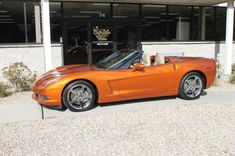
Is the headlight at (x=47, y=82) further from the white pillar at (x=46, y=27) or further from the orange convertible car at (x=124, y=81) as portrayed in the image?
the white pillar at (x=46, y=27)

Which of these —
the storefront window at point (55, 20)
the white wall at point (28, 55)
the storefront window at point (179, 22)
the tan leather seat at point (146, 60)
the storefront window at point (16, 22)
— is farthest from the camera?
the storefront window at point (179, 22)

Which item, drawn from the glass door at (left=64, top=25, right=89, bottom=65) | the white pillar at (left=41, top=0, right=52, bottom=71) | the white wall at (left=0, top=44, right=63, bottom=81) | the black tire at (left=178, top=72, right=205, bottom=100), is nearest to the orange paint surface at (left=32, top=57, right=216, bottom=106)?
the black tire at (left=178, top=72, right=205, bottom=100)

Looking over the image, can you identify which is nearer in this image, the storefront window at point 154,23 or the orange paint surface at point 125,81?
the orange paint surface at point 125,81

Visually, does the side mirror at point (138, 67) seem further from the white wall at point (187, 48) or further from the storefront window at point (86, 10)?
the white wall at point (187, 48)

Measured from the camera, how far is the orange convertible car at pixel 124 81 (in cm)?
596

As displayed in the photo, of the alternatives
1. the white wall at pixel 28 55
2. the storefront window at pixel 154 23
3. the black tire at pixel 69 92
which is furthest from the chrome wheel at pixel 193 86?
the white wall at pixel 28 55

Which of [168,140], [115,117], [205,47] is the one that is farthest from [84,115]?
[205,47]

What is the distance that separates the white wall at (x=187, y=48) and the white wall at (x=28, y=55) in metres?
3.59

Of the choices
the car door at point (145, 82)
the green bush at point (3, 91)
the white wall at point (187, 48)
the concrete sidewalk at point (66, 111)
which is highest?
the white wall at point (187, 48)

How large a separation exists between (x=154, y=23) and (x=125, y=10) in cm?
140

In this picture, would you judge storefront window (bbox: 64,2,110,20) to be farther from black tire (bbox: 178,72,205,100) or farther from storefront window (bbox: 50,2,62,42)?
black tire (bbox: 178,72,205,100)

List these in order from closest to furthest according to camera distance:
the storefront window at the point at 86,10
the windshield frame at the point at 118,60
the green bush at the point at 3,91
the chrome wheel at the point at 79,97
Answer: the chrome wheel at the point at 79,97, the windshield frame at the point at 118,60, the green bush at the point at 3,91, the storefront window at the point at 86,10

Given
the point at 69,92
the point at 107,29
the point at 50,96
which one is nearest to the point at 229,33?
the point at 107,29

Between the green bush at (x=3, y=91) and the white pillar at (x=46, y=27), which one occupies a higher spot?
the white pillar at (x=46, y=27)
